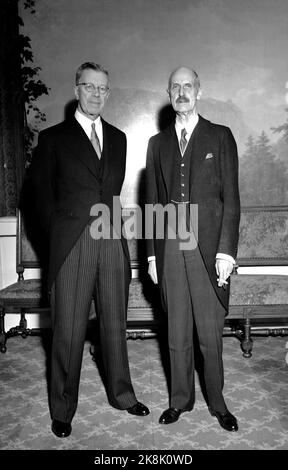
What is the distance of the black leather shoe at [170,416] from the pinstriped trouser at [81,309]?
15.1 inches

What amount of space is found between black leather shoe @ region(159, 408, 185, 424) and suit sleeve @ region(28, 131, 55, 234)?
4.54 feet

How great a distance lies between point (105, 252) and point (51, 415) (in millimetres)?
1076

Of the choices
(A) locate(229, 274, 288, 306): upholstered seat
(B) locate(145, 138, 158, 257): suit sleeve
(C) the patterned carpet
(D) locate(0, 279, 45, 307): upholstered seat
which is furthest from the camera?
(D) locate(0, 279, 45, 307): upholstered seat

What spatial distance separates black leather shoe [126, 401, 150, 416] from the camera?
2850 millimetres

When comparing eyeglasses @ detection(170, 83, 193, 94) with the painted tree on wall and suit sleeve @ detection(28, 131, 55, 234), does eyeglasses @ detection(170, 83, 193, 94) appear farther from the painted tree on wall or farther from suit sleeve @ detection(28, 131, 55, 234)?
the painted tree on wall

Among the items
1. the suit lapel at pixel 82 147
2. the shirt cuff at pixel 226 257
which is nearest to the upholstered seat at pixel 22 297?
the suit lapel at pixel 82 147

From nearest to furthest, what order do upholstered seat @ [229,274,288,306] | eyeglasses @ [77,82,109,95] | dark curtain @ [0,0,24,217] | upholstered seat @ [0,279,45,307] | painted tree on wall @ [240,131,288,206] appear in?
1. eyeglasses @ [77,82,109,95]
2. upholstered seat @ [229,274,288,306]
3. upholstered seat @ [0,279,45,307]
4. dark curtain @ [0,0,24,217]
5. painted tree on wall @ [240,131,288,206]

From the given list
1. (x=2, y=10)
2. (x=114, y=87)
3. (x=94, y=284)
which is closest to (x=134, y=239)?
(x=114, y=87)

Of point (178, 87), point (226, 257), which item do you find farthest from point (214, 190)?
point (178, 87)

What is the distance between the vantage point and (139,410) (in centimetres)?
286

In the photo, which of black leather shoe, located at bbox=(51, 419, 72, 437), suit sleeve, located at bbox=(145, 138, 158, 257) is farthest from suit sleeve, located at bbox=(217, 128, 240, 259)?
black leather shoe, located at bbox=(51, 419, 72, 437)

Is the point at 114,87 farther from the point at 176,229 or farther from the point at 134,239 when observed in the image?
the point at 176,229

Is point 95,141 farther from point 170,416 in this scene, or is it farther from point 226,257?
point 170,416

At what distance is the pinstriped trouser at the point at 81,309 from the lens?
2625 millimetres
